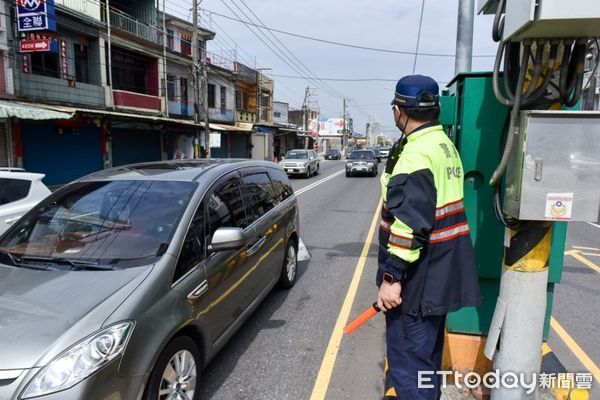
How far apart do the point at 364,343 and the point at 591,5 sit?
3.06m

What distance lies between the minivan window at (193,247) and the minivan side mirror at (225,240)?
9cm

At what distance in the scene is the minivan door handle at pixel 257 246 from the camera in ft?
12.3

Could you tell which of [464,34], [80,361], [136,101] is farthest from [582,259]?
[136,101]

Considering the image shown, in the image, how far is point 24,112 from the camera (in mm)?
13117

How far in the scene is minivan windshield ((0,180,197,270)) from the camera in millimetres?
2832

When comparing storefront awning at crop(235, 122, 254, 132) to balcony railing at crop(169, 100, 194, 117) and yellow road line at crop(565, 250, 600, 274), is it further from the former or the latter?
yellow road line at crop(565, 250, 600, 274)

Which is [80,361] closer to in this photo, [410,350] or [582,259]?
[410,350]

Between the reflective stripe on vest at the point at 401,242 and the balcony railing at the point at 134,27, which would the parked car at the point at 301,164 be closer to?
the balcony railing at the point at 134,27

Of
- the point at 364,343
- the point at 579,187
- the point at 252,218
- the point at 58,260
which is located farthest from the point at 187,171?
the point at 579,187

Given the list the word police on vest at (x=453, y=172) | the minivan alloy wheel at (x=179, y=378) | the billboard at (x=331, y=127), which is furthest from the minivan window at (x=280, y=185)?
the billboard at (x=331, y=127)

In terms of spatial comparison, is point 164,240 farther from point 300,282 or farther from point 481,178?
point 300,282

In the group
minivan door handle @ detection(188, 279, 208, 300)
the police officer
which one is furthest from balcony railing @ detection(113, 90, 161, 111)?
the police officer

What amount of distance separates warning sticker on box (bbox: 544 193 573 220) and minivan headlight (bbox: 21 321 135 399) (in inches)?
89.6

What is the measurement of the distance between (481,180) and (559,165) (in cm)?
87
